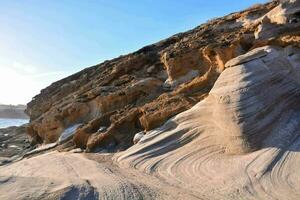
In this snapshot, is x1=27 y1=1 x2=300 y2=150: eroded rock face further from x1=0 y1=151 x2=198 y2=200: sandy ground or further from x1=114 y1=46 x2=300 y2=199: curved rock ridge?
x1=0 y1=151 x2=198 y2=200: sandy ground

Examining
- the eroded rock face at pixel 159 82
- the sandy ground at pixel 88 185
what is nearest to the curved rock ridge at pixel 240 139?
the sandy ground at pixel 88 185

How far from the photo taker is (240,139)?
25.0 feet

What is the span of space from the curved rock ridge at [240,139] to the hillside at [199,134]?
18mm

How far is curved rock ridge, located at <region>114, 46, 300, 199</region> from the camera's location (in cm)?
655

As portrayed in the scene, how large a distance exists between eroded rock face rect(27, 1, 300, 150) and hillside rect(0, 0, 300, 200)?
4 cm

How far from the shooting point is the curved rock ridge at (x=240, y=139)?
21.5 ft

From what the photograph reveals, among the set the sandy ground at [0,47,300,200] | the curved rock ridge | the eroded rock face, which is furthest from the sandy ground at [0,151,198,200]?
the eroded rock face

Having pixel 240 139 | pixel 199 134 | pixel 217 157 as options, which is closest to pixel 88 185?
pixel 217 157

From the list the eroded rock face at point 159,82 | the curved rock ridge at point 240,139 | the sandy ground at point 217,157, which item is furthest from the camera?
the eroded rock face at point 159,82

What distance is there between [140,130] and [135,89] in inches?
111

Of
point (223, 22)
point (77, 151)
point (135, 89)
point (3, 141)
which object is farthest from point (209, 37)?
point (3, 141)

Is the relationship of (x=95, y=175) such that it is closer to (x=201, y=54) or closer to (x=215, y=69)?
(x=215, y=69)

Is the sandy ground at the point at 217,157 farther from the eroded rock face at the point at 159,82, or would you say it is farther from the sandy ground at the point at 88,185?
the eroded rock face at the point at 159,82

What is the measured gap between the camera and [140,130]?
1120cm
